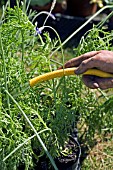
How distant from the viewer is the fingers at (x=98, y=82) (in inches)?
60.8

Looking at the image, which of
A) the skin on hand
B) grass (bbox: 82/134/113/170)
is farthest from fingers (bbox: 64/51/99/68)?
grass (bbox: 82/134/113/170)

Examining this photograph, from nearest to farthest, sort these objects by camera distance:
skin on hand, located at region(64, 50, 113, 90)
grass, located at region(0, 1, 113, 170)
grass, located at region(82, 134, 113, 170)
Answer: skin on hand, located at region(64, 50, 113, 90) → grass, located at region(0, 1, 113, 170) → grass, located at region(82, 134, 113, 170)

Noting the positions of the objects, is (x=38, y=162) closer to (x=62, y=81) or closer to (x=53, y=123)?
(x=53, y=123)

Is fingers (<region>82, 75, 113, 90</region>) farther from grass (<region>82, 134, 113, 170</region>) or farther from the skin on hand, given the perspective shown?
grass (<region>82, 134, 113, 170</region>)

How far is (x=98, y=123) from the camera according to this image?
2041 mm

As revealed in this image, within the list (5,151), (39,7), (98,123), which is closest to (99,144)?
(98,123)

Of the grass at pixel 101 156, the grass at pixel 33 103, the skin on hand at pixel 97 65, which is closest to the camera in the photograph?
the skin on hand at pixel 97 65

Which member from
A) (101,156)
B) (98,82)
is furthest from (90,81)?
(101,156)

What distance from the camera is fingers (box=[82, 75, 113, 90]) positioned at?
5.07 feet

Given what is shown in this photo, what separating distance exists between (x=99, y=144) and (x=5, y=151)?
990mm

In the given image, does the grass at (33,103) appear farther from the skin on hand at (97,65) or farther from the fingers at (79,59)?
the skin on hand at (97,65)

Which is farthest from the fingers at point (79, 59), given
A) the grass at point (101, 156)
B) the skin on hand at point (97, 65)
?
the grass at point (101, 156)

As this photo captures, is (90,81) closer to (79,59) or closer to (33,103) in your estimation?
(79,59)

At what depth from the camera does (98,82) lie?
1.56 m
